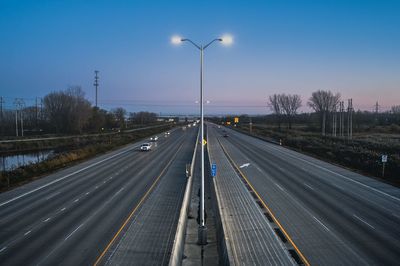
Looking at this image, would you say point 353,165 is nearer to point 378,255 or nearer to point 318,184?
point 318,184

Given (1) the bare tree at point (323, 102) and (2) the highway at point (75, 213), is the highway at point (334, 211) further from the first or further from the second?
(1) the bare tree at point (323, 102)

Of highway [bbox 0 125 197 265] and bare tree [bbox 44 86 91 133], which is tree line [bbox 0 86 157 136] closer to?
bare tree [bbox 44 86 91 133]

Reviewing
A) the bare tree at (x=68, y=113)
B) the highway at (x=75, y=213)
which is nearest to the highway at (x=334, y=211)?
the highway at (x=75, y=213)

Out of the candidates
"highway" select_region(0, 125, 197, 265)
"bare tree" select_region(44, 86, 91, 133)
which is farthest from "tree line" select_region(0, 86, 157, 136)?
"highway" select_region(0, 125, 197, 265)

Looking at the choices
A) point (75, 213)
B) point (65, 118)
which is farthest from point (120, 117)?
point (75, 213)

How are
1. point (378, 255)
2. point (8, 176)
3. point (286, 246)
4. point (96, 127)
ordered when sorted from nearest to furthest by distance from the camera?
point (378, 255)
point (286, 246)
point (8, 176)
point (96, 127)

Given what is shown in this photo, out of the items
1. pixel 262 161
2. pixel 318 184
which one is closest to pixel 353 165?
pixel 262 161

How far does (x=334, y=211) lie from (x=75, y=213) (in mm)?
14893

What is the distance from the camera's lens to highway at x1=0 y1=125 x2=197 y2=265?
1389cm

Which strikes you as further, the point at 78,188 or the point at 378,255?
the point at 78,188

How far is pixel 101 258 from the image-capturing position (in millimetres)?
13188

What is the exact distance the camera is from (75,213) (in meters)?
19.5

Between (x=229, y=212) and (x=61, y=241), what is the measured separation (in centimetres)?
875

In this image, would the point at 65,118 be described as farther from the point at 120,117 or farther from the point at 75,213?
the point at 75,213
